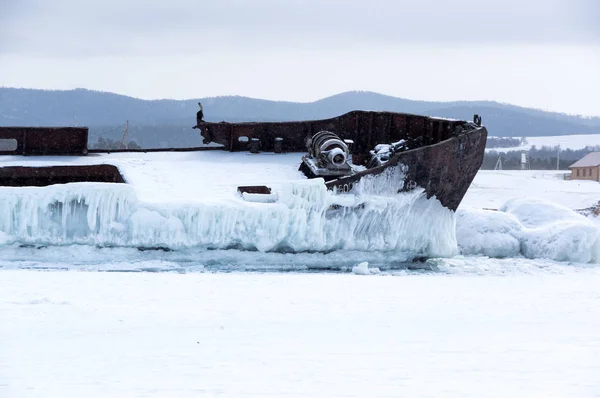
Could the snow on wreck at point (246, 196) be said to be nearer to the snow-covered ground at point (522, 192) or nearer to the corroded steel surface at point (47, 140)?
the corroded steel surface at point (47, 140)

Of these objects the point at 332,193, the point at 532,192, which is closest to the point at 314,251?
the point at 332,193

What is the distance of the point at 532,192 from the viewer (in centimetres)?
5697

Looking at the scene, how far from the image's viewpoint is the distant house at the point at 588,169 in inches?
2859

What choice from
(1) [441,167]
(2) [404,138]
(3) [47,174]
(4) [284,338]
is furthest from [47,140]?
(4) [284,338]

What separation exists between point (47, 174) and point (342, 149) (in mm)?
5006

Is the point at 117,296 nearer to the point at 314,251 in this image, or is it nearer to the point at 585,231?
the point at 314,251

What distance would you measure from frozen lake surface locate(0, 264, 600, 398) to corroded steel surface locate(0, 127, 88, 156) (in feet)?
19.7

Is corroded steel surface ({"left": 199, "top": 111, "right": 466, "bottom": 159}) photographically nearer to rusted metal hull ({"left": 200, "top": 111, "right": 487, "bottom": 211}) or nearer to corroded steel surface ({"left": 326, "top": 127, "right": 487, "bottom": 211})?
rusted metal hull ({"left": 200, "top": 111, "right": 487, "bottom": 211})

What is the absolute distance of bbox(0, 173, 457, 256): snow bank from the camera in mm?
11836

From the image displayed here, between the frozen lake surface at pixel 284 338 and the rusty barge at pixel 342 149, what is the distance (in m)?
3.19

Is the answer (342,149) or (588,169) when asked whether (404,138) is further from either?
(588,169)

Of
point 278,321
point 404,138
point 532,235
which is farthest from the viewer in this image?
point 404,138

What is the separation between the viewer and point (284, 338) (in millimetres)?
6621

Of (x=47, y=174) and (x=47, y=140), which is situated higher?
(x=47, y=140)
